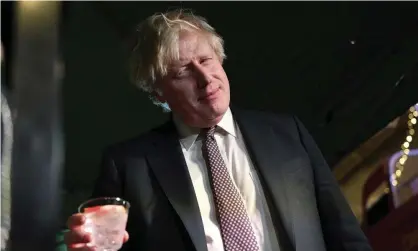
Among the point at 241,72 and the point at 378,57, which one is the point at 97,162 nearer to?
the point at 241,72

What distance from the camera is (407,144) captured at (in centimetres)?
165

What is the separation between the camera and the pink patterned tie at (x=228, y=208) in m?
1.19

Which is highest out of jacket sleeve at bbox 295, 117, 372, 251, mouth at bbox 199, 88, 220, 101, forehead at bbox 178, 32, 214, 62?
forehead at bbox 178, 32, 214, 62

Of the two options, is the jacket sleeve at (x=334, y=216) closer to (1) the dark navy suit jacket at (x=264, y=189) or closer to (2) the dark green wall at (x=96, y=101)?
(1) the dark navy suit jacket at (x=264, y=189)

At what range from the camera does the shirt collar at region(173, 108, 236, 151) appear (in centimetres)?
133

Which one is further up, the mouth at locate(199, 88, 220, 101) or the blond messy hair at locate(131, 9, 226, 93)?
the blond messy hair at locate(131, 9, 226, 93)

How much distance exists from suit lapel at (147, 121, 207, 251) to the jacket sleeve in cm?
28

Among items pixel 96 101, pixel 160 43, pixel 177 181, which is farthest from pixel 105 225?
pixel 96 101

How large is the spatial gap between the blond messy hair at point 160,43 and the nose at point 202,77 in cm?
6

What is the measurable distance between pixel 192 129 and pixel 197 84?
0.12m

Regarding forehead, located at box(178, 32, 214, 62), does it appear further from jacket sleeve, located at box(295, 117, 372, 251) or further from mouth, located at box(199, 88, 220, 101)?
jacket sleeve, located at box(295, 117, 372, 251)

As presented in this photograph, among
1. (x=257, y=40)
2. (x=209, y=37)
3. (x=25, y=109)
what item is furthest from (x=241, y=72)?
(x=25, y=109)

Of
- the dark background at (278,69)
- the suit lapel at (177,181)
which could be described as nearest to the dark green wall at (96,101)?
the dark background at (278,69)

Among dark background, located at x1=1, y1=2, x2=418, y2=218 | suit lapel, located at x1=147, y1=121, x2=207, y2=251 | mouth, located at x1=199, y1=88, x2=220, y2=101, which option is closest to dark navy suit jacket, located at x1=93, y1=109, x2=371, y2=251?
suit lapel, located at x1=147, y1=121, x2=207, y2=251
